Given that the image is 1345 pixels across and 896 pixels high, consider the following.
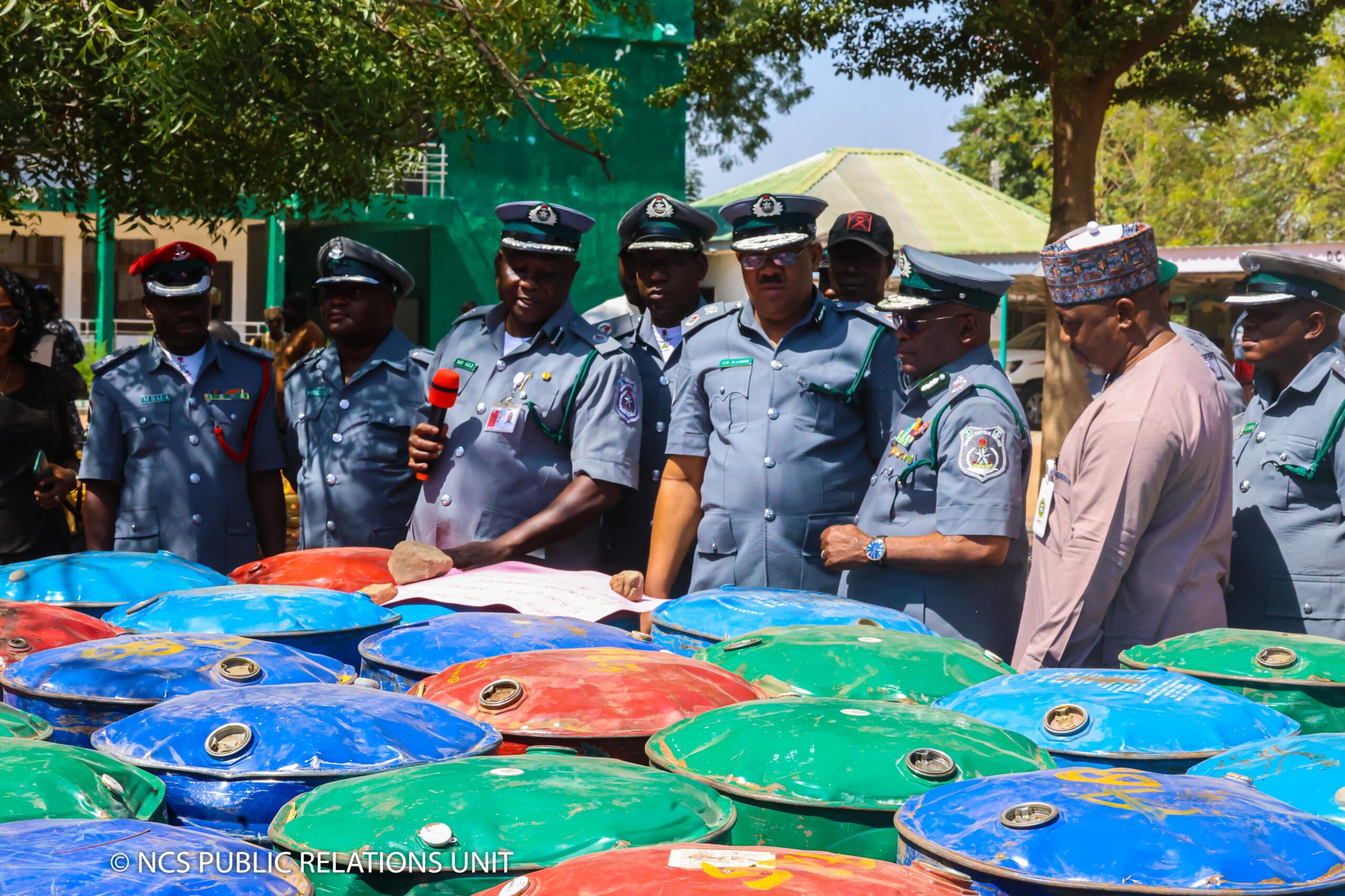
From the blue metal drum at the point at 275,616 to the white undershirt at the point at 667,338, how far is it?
189 centimetres

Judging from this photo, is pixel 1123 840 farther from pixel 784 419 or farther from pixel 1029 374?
pixel 1029 374

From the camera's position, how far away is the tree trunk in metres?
10.4

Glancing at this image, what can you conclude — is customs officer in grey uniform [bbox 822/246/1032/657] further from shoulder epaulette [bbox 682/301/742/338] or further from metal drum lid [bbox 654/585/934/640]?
shoulder epaulette [bbox 682/301/742/338]

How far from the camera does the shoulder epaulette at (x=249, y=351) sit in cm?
515

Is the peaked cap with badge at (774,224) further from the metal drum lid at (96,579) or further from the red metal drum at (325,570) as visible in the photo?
the metal drum lid at (96,579)

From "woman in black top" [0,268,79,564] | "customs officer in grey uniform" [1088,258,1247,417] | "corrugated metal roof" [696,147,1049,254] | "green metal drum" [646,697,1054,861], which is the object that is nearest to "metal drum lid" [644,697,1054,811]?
"green metal drum" [646,697,1054,861]

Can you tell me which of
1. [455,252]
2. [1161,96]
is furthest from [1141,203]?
[1161,96]

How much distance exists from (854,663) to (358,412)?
2.68 meters

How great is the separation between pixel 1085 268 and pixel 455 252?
18.1 metres

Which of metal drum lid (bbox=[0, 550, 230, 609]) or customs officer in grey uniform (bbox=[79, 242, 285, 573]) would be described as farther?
customs officer in grey uniform (bbox=[79, 242, 285, 573])

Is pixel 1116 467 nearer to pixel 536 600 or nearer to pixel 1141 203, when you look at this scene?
pixel 536 600

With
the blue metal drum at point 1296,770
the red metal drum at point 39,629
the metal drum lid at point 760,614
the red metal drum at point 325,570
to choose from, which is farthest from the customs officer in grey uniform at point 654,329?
the blue metal drum at point 1296,770

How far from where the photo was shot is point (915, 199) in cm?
2388

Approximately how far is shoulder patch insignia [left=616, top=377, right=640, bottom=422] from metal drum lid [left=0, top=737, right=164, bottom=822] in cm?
242
